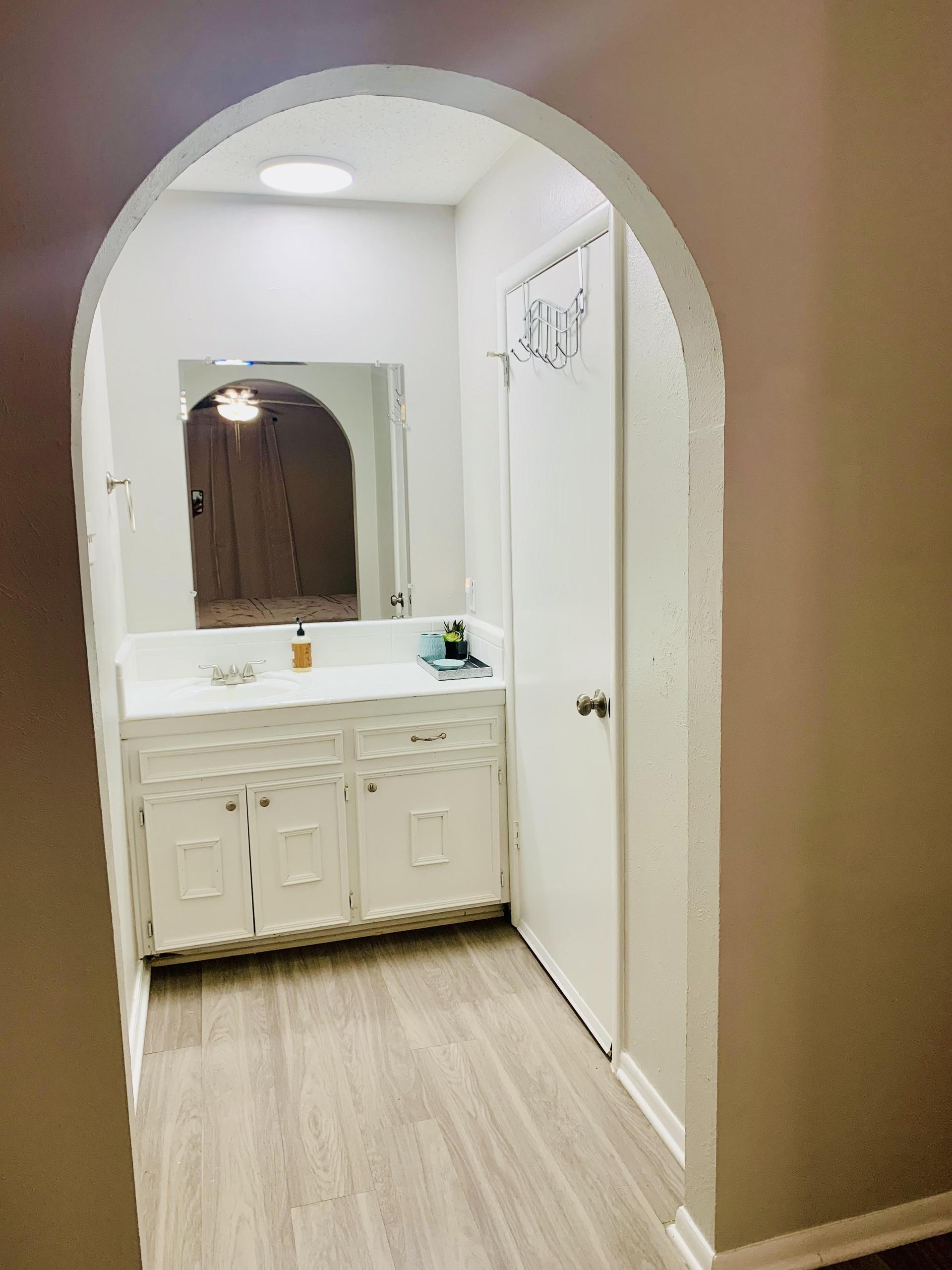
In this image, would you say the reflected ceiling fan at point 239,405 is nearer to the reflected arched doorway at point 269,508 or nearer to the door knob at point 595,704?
the reflected arched doorway at point 269,508

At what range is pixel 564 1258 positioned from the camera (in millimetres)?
1733

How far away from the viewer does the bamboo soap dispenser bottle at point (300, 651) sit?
329cm

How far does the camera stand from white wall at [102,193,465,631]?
3078 millimetres

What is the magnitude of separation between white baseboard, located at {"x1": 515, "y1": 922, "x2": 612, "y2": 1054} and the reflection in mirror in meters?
1.23

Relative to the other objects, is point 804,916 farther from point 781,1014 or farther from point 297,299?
point 297,299

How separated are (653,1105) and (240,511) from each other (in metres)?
2.23

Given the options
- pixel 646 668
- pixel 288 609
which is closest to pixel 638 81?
pixel 646 668

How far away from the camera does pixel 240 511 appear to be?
3.24m

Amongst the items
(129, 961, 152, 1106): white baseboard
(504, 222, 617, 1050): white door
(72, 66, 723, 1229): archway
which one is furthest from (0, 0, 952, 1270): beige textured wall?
(129, 961, 152, 1106): white baseboard

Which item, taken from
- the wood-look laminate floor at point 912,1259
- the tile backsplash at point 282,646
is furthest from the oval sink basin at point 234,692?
the wood-look laminate floor at point 912,1259

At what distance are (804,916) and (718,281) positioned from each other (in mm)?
1051

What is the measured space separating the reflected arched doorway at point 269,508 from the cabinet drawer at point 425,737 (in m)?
0.68

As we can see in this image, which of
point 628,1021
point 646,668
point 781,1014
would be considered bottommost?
point 628,1021

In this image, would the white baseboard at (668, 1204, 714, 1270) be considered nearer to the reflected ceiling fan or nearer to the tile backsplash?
the tile backsplash
